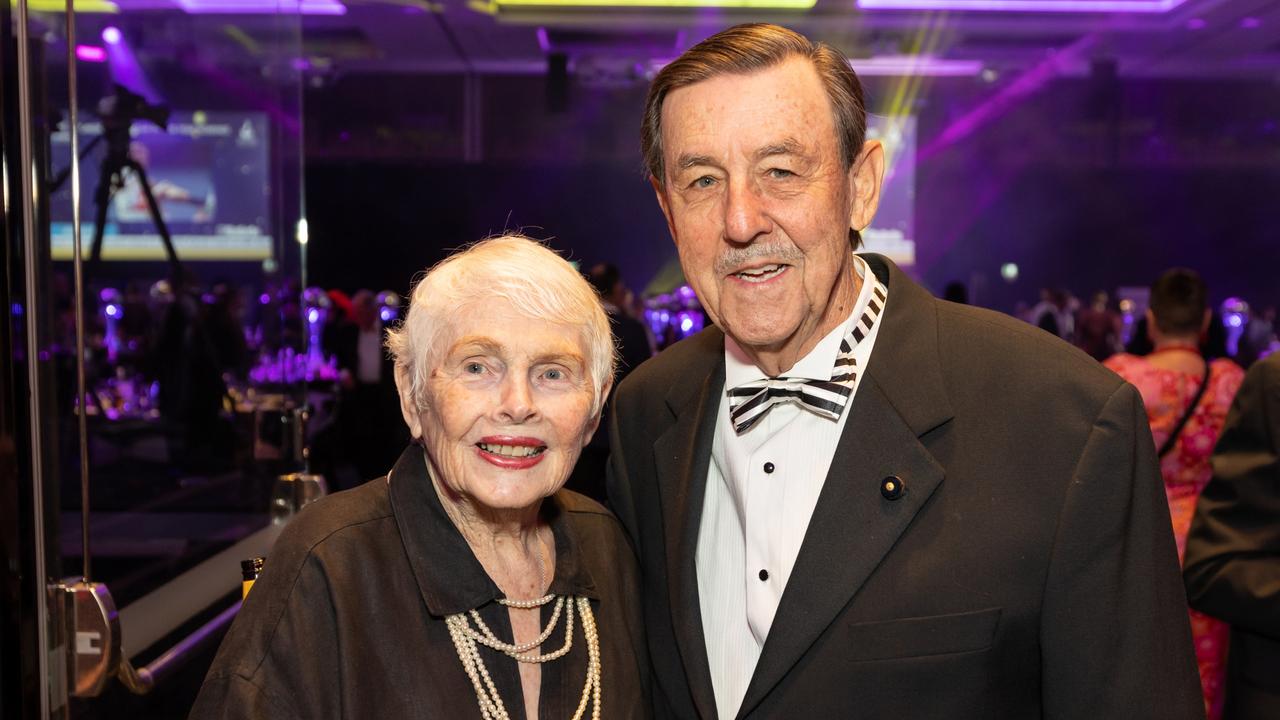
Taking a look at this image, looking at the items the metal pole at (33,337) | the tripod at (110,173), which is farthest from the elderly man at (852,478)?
the tripod at (110,173)

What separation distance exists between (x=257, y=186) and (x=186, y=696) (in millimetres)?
1857

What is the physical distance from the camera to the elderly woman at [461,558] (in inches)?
54.9

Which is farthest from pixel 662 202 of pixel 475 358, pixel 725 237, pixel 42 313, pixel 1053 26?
pixel 1053 26

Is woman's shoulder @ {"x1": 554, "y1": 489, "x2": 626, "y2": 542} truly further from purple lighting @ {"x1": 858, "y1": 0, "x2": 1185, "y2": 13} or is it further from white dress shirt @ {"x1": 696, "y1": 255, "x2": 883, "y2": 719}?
purple lighting @ {"x1": 858, "y1": 0, "x2": 1185, "y2": 13}

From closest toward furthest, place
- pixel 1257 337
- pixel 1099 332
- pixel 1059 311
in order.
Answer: pixel 1099 332
pixel 1059 311
pixel 1257 337

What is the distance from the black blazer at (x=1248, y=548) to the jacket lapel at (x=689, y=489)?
3.46 ft

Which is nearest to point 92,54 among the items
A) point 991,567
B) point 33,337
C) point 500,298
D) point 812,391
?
point 33,337

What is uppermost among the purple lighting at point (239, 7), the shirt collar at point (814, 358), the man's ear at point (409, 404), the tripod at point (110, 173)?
the purple lighting at point (239, 7)

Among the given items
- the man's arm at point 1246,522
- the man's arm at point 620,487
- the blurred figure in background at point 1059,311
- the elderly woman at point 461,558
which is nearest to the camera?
the elderly woman at point 461,558

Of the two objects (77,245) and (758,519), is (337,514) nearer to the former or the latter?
(758,519)

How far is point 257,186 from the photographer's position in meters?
4.04

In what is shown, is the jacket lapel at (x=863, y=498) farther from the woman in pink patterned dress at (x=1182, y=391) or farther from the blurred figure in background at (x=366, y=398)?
the blurred figure in background at (x=366, y=398)

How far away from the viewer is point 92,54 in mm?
3293

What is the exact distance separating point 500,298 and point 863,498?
58cm
